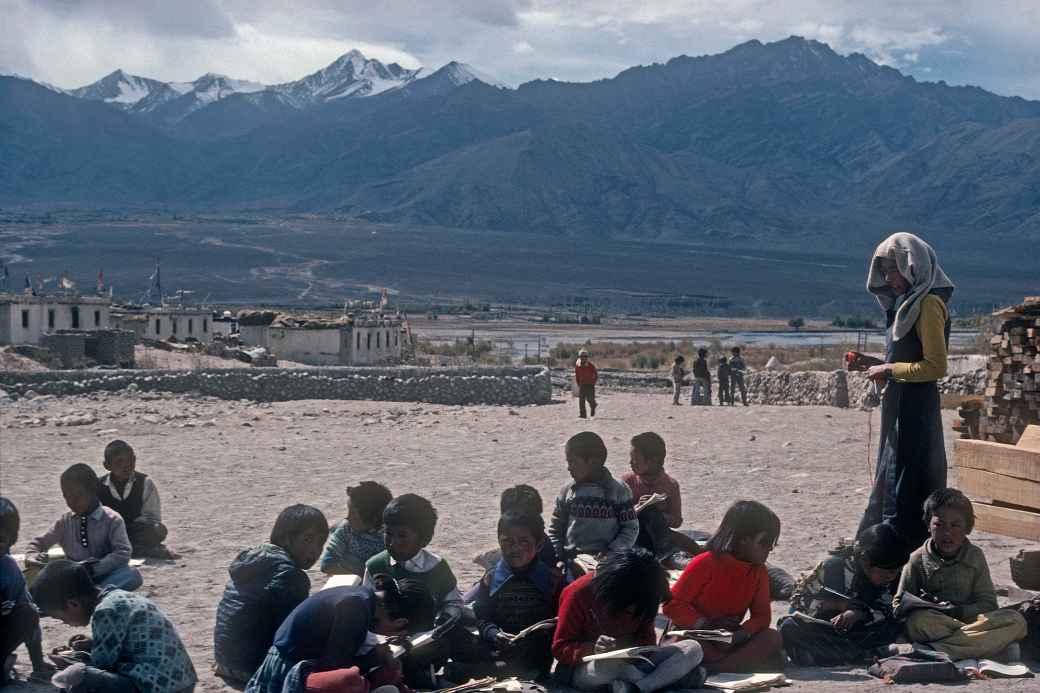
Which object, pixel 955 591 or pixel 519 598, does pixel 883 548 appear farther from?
pixel 519 598

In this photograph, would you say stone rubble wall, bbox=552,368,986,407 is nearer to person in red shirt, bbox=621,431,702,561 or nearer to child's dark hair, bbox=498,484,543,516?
person in red shirt, bbox=621,431,702,561

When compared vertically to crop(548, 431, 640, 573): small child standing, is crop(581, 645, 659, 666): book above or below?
below

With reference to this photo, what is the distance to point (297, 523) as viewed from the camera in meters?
5.50

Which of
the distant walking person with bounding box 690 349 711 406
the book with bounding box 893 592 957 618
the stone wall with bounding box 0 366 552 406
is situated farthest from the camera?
the stone wall with bounding box 0 366 552 406

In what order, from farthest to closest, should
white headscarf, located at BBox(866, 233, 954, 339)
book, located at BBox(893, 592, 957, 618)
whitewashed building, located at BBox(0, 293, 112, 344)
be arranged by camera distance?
whitewashed building, located at BBox(0, 293, 112, 344) → white headscarf, located at BBox(866, 233, 954, 339) → book, located at BBox(893, 592, 957, 618)

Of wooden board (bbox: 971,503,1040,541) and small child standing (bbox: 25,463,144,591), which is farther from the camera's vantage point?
wooden board (bbox: 971,503,1040,541)

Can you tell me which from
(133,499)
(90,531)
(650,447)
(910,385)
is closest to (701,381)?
(133,499)

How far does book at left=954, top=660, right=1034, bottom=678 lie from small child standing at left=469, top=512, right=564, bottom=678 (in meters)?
1.81

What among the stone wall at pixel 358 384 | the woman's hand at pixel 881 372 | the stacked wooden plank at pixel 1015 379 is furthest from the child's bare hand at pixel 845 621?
the stone wall at pixel 358 384

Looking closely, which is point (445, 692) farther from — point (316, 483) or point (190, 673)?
point (316, 483)

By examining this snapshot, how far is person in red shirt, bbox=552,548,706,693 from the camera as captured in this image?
5.37m

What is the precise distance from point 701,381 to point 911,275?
16.4 metres

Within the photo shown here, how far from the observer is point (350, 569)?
6.64m

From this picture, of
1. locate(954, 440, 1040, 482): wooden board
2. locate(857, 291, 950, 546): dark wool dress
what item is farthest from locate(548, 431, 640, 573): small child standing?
locate(954, 440, 1040, 482): wooden board
